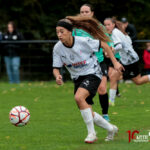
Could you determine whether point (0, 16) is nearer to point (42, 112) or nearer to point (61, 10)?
point (61, 10)

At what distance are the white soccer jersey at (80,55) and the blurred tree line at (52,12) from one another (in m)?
14.8

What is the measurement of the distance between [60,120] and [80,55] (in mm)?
2573

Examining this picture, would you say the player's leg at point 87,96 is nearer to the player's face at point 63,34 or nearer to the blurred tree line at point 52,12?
the player's face at point 63,34

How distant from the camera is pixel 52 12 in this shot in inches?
936

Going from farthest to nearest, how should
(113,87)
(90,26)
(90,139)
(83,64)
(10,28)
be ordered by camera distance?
(10,28)
(113,87)
(90,26)
(83,64)
(90,139)

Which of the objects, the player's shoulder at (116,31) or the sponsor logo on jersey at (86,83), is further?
the player's shoulder at (116,31)

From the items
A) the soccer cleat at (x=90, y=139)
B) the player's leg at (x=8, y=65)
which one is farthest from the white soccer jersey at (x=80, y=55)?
the player's leg at (x=8, y=65)

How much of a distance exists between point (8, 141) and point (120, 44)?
412 cm

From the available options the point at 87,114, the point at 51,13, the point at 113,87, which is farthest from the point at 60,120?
the point at 51,13

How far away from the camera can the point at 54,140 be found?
25.6ft

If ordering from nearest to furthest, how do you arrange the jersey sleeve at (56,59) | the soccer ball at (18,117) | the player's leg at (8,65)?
the jersey sleeve at (56,59) → the soccer ball at (18,117) → the player's leg at (8,65)

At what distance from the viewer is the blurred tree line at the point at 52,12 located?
907 inches

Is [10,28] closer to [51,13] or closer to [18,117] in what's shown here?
[51,13]

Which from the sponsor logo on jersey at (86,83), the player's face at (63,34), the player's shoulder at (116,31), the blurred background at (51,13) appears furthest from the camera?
the blurred background at (51,13)
